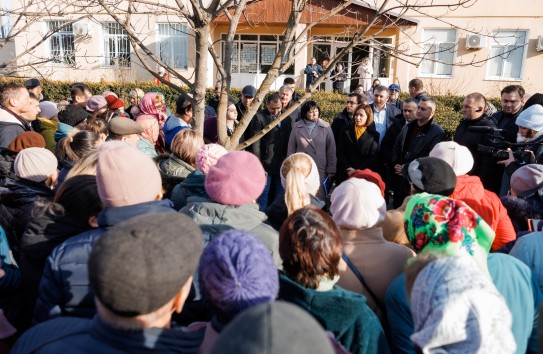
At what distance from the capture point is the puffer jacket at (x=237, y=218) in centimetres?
224

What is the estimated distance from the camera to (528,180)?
2.99m

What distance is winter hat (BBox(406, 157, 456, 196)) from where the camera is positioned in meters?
2.67

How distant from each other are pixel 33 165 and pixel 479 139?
4.46 metres

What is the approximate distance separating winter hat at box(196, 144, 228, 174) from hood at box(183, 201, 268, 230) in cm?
61

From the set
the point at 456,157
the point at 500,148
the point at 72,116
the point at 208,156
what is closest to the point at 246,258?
the point at 208,156

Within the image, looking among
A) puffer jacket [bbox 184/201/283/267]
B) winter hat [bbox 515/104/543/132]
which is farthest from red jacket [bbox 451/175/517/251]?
winter hat [bbox 515/104/543/132]

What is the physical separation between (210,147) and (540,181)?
230 centimetres

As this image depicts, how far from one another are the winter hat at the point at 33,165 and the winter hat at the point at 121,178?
3.96 ft

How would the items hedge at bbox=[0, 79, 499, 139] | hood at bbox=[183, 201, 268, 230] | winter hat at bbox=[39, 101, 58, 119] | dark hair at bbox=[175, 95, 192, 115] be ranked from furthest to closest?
hedge at bbox=[0, 79, 499, 139] < winter hat at bbox=[39, 101, 58, 119] < dark hair at bbox=[175, 95, 192, 115] < hood at bbox=[183, 201, 268, 230]

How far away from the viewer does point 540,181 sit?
2.93 meters

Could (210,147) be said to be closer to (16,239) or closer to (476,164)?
(16,239)

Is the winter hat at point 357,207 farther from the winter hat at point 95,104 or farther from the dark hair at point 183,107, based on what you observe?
the winter hat at point 95,104

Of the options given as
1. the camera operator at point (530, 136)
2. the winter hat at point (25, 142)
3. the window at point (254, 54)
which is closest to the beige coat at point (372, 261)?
the camera operator at point (530, 136)

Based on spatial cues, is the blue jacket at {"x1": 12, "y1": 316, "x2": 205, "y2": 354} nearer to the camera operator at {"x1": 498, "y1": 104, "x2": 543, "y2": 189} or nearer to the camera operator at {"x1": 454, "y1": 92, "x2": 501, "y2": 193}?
the camera operator at {"x1": 498, "y1": 104, "x2": 543, "y2": 189}
